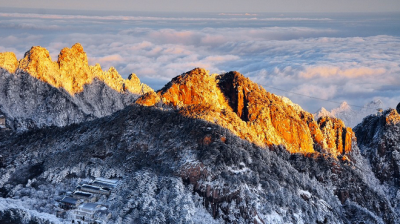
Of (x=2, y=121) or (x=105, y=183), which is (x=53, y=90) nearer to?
(x=2, y=121)

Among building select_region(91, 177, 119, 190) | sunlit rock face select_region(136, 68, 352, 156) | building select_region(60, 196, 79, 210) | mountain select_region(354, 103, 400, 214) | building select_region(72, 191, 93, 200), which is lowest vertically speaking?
mountain select_region(354, 103, 400, 214)

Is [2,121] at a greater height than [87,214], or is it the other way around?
[2,121]

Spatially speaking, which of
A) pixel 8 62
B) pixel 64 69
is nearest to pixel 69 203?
pixel 8 62

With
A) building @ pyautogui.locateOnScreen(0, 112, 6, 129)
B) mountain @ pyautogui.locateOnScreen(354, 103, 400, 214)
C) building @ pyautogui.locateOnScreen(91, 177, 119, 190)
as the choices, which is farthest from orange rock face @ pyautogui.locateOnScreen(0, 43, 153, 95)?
building @ pyautogui.locateOnScreen(91, 177, 119, 190)

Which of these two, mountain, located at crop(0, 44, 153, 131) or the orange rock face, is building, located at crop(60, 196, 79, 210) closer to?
mountain, located at crop(0, 44, 153, 131)

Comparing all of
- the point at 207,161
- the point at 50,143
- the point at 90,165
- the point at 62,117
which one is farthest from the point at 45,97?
the point at 207,161

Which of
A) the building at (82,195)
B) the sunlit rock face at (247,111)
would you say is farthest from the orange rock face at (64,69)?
the building at (82,195)

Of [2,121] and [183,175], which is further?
[2,121]

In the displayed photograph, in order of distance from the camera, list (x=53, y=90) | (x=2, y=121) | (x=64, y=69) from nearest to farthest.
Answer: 1. (x=2, y=121)
2. (x=53, y=90)
3. (x=64, y=69)

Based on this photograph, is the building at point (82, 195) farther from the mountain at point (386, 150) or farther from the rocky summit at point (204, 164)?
the mountain at point (386, 150)

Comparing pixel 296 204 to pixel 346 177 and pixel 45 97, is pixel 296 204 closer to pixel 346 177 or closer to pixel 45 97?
pixel 346 177
